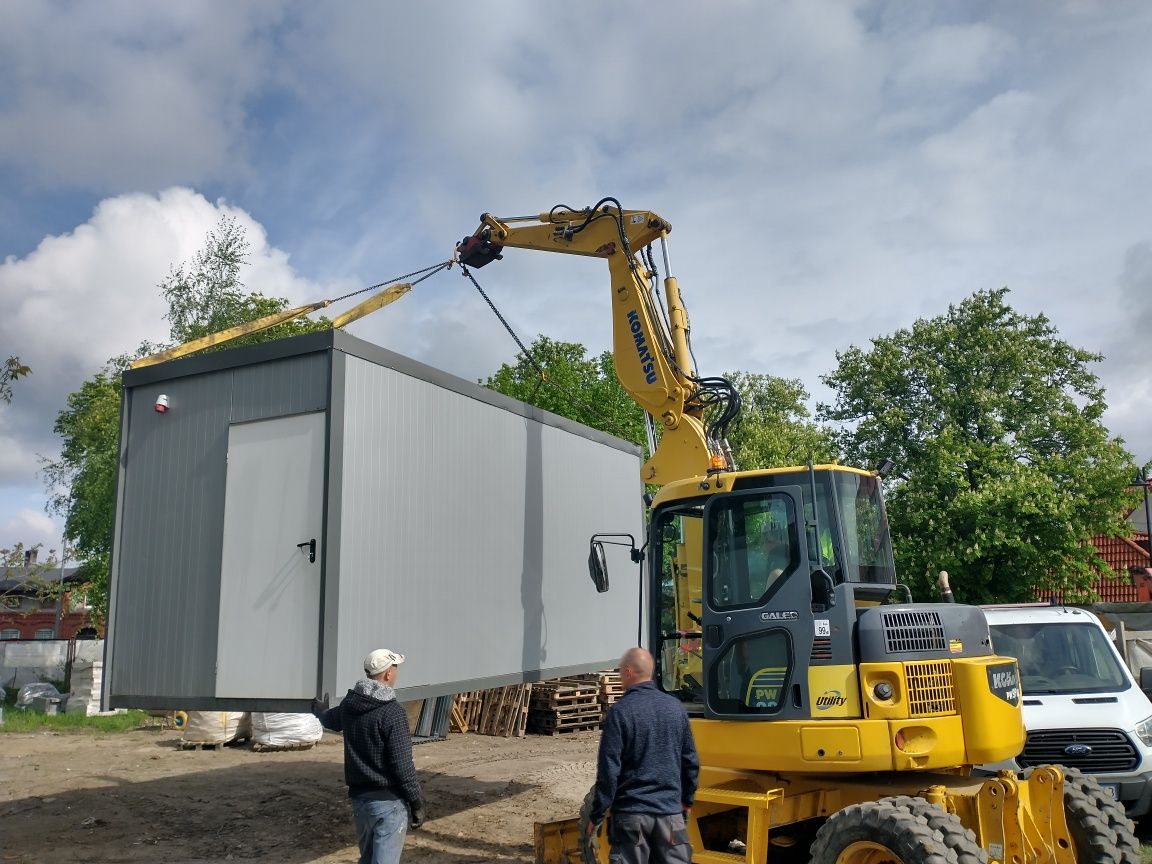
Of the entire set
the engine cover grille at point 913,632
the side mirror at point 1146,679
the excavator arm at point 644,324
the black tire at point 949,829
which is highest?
the excavator arm at point 644,324

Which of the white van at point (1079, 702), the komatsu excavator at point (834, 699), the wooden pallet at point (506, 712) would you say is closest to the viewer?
the komatsu excavator at point (834, 699)

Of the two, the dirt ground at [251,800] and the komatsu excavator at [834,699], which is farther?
the dirt ground at [251,800]

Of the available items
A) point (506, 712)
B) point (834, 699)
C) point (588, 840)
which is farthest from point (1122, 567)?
point (588, 840)

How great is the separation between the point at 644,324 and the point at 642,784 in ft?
16.9

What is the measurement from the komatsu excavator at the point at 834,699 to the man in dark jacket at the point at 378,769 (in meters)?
1.22

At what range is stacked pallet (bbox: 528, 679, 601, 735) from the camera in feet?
54.1

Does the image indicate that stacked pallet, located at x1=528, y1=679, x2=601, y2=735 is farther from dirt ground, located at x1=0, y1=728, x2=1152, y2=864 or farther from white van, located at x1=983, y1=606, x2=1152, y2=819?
white van, located at x1=983, y1=606, x2=1152, y2=819

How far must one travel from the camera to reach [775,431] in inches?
1442

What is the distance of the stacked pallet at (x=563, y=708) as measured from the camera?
16.5 m

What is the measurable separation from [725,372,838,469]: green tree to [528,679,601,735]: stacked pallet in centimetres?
516

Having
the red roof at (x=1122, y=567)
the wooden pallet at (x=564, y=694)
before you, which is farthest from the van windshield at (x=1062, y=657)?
the red roof at (x=1122, y=567)

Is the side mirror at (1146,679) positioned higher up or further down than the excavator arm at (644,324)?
further down

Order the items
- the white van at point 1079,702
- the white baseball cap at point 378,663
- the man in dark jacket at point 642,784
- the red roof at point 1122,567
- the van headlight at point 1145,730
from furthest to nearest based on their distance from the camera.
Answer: the red roof at point 1122,567, the van headlight at point 1145,730, the white van at point 1079,702, the white baseball cap at point 378,663, the man in dark jacket at point 642,784

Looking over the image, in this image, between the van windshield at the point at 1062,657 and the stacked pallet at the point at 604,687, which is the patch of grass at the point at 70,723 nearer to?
the stacked pallet at the point at 604,687
